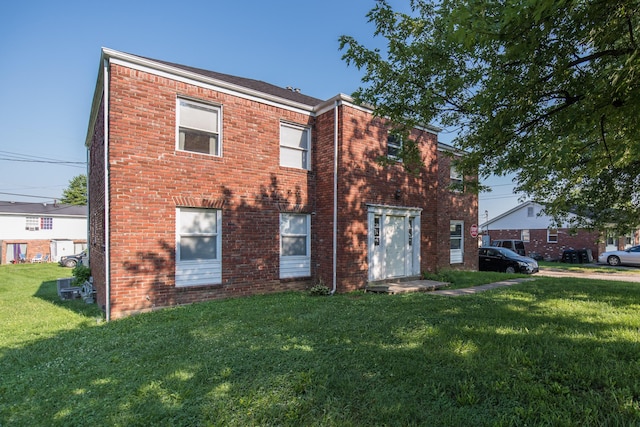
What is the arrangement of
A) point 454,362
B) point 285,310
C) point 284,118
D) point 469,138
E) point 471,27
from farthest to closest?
point 284,118 → point 285,310 → point 469,138 → point 454,362 → point 471,27

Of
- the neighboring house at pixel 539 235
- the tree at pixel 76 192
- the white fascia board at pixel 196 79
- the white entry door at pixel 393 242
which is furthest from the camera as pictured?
the tree at pixel 76 192

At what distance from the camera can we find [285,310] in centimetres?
698

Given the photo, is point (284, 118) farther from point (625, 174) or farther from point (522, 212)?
point (522, 212)

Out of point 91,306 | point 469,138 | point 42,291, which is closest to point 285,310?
point 469,138

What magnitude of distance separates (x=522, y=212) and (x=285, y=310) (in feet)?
99.4

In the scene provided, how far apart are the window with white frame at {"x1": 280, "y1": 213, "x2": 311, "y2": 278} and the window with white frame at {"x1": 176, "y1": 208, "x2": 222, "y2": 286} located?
1962 mm

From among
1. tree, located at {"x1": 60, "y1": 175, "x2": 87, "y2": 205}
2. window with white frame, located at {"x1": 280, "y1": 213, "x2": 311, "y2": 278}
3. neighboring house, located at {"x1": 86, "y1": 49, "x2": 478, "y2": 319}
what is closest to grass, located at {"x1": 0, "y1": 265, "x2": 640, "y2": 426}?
neighboring house, located at {"x1": 86, "y1": 49, "x2": 478, "y2": 319}

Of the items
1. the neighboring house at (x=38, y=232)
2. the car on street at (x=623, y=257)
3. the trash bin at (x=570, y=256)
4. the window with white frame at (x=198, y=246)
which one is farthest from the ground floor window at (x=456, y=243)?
the neighboring house at (x=38, y=232)

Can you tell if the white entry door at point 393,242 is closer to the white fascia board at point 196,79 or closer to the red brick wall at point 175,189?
the red brick wall at point 175,189

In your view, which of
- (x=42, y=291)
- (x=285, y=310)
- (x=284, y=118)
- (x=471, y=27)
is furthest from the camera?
(x=42, y=291)

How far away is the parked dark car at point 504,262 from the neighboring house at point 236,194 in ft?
24.7

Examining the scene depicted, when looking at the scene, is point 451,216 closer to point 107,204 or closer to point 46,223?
point 107,204

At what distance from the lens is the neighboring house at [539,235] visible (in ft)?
84.7

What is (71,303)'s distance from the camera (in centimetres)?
944
